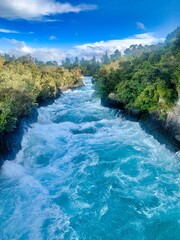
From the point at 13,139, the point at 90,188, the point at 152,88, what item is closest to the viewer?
the point at 90,188

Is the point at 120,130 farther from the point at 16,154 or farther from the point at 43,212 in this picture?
the point at 43,212

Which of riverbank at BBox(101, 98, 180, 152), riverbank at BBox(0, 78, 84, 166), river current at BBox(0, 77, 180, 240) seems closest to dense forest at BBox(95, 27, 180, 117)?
riverbank at BBox(101, 98, 180, 152)

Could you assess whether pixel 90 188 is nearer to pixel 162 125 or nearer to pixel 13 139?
pixel 13 139

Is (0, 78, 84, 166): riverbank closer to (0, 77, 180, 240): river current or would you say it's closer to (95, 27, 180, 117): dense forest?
(0, 77, 180, 240): river current

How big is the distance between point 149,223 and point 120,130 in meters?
19.8

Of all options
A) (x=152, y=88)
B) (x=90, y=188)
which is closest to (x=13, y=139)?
(x=90, y=188)

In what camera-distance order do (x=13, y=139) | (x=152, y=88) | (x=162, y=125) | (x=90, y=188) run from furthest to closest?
(x=152, y=88), (x=162, y=125), (x=13, y=139), (x=90, y=188)

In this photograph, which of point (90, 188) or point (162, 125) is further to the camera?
point (162, 125)

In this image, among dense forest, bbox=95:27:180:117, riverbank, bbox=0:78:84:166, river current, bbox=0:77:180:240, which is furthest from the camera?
dense forest, bbox=95:27:180:117

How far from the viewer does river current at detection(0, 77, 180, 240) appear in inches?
667

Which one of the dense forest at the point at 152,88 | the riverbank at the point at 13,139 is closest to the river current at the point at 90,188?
the riverbank at the point at 13,139

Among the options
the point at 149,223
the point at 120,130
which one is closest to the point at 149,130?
the point at 120,130

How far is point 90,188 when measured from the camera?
21766 millimetres

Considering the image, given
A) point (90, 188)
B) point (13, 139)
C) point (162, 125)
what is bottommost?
point (90, 188)
